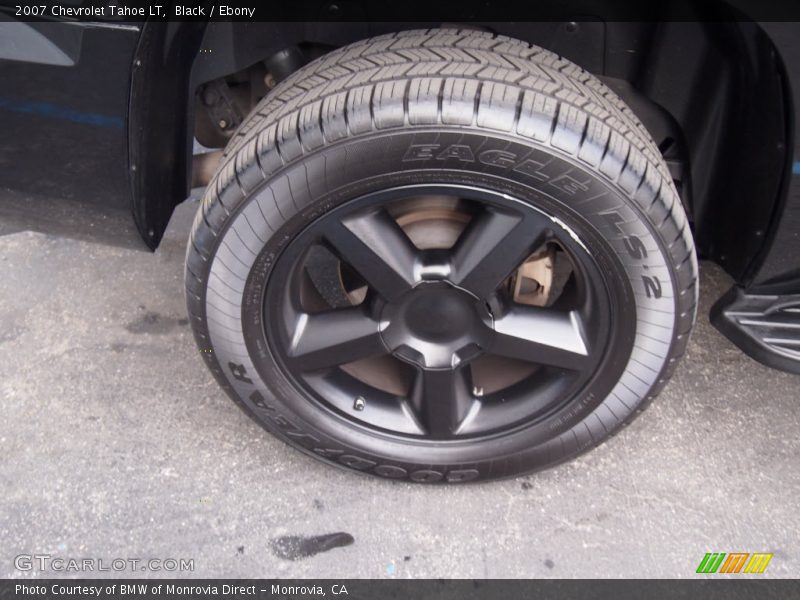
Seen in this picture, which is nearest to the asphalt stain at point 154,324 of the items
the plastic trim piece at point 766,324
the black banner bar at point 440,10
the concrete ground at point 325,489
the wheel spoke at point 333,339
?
the concrete ground at point 325,489

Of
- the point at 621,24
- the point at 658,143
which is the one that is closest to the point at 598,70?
the point at 621,24

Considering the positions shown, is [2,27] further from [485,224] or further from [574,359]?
[574,359]

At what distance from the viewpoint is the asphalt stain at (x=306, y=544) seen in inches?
72.7

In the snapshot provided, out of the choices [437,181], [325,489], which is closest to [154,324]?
[325,489]

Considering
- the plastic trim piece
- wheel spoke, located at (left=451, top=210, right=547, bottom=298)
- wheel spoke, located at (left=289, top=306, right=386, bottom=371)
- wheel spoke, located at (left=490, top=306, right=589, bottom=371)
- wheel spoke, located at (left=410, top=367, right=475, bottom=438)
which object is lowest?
wheel spoke, located at (left=410, top=367, right=475, bottom=438)

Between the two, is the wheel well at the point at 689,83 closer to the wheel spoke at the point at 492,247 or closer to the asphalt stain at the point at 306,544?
the wheel spoke at the point at 492,247

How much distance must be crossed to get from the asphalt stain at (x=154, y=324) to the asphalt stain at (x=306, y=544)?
0.89 metres

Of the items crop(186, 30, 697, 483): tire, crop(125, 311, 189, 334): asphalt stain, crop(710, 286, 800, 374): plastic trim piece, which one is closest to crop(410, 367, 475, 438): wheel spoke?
crop(186, 30, 697, 483): tire

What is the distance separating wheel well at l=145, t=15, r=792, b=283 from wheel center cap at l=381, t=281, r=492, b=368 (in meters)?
0.63

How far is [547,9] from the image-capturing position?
1.72m

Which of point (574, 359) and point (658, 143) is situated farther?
point (658, 143)

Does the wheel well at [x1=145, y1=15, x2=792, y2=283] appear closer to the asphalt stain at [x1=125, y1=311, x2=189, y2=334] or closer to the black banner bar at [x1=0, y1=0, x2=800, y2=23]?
the black banner bar at [x1=0, y1=0, x2=800, y2=23]

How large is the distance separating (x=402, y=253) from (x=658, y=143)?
0.80 meters

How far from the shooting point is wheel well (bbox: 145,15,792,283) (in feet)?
5.32
